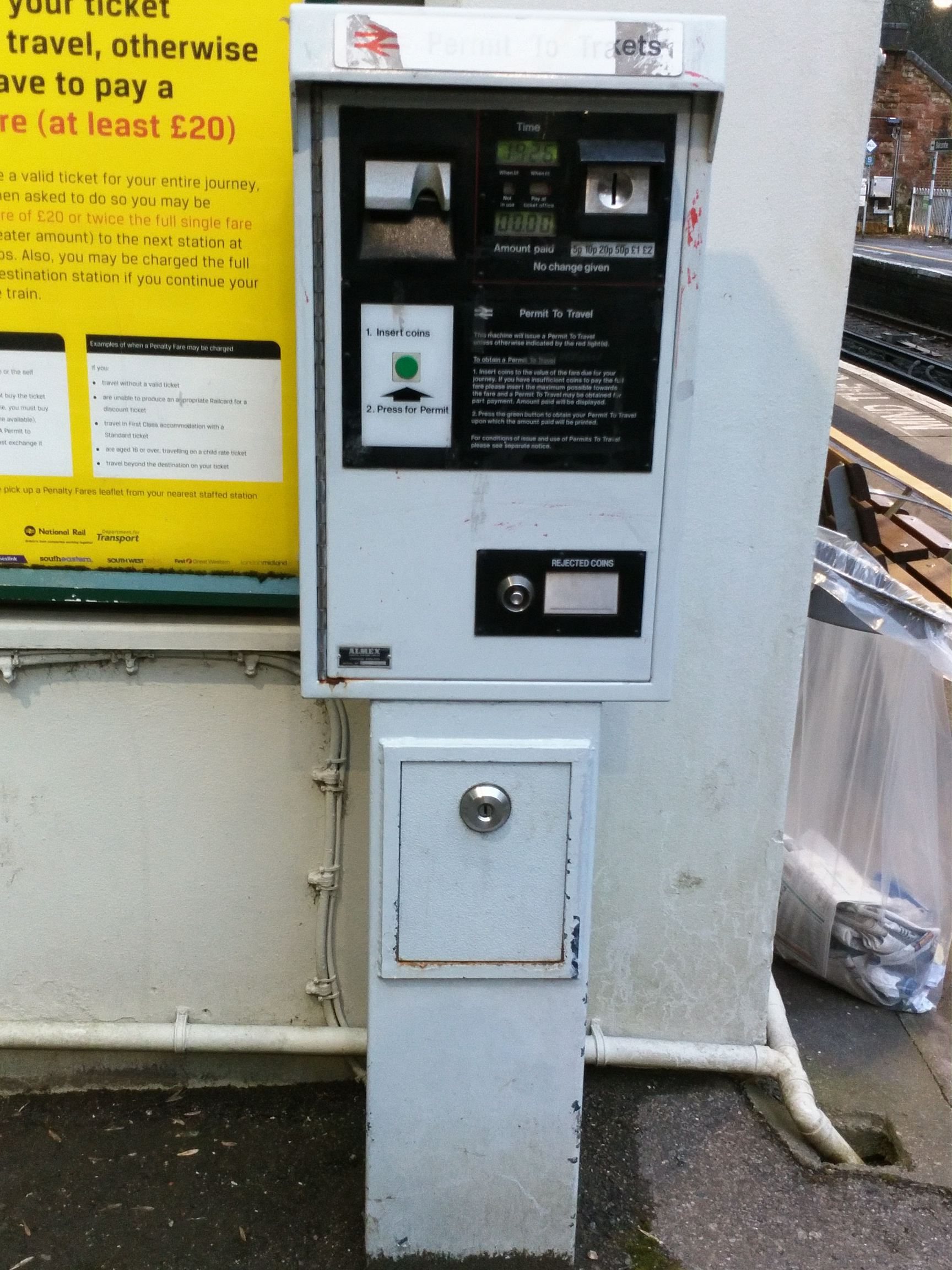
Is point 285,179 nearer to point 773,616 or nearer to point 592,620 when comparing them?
point 592,620

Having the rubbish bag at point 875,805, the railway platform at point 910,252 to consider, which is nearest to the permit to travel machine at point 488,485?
the rubbish bag at point 875,805

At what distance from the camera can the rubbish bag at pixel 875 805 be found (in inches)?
118

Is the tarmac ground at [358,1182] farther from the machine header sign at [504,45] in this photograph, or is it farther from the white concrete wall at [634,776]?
the machine header sign at [504,45]

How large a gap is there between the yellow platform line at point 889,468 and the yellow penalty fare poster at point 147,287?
6.42 m

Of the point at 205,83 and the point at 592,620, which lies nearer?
the point at 592,620

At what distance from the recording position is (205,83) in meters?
2.09

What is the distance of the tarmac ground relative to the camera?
2.28 meters

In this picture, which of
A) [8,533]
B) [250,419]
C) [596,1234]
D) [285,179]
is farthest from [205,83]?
[596,1234]

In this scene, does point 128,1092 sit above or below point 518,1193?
below

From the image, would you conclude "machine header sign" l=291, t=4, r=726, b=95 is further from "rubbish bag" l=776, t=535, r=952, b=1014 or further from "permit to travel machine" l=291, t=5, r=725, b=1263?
A: "rubbish bag" l=776, t=535, r=952, b=1014

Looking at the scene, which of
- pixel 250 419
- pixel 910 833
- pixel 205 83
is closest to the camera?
pixel 205 83

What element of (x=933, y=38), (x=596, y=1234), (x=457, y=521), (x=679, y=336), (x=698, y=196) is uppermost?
(x=933, y=38)

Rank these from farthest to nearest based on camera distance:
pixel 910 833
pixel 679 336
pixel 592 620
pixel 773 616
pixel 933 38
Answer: pixel 933 38 < pixel 910 833 < pixel 773 616 < pixel 592 620 < pixel 679 336

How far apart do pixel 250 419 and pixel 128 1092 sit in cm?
157
